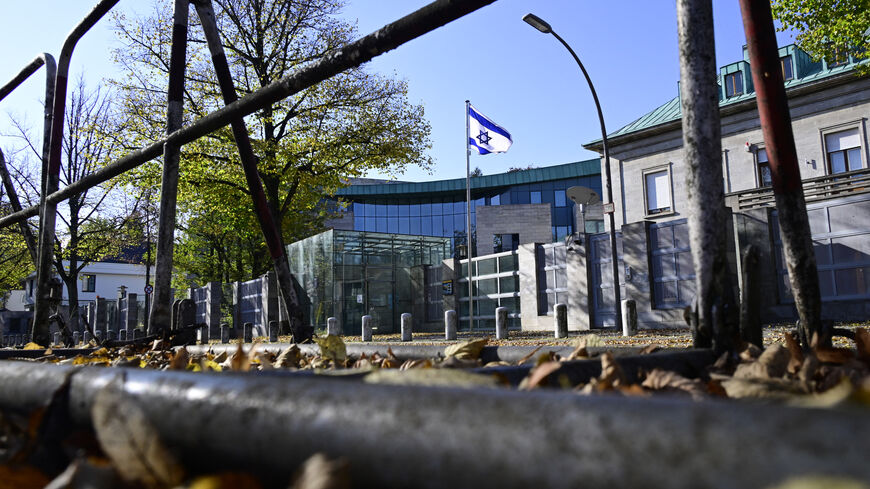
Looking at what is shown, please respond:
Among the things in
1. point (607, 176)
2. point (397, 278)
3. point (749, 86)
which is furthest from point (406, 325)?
point (749, 86)

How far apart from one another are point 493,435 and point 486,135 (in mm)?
23688

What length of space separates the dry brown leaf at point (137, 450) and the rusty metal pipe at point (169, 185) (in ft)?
11.0

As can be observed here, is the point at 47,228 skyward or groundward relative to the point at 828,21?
groundward

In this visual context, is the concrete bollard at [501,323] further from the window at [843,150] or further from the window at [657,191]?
the window at [843,150]

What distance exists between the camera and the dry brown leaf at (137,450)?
2.40 ft

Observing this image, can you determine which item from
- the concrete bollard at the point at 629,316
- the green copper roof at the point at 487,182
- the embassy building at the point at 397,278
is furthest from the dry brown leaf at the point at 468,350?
the green copper roof at the point at 487,182

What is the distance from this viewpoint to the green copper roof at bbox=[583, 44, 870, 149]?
25219 mm

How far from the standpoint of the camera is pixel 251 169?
4098 millimetres

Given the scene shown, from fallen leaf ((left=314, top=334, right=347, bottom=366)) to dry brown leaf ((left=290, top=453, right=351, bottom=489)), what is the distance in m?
1.78

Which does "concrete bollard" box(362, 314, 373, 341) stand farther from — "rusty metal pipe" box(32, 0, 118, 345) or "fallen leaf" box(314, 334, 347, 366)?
"fallen leaf" box(314, 334, 347, 366)

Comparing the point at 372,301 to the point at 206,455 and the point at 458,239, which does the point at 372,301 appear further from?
the point at 458,239

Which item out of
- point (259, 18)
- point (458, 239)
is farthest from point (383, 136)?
point (458, 239)

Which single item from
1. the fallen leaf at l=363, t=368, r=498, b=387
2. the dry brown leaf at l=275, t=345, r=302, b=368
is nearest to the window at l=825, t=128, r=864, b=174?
the dry brown leaf at l=275, t=345, r=302, b=368

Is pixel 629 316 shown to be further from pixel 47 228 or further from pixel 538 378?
pixel 538 378
